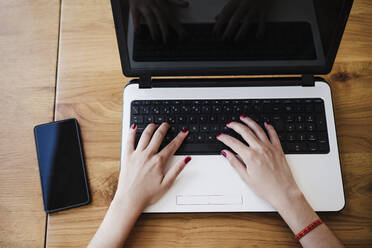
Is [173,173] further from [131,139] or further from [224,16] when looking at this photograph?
[224,16]

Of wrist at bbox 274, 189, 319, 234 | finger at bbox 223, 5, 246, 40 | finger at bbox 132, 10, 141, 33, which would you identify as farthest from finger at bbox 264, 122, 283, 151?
finger at bbox 132, 10, 141, 33

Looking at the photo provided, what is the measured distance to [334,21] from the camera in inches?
23.0

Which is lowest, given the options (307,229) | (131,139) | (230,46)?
(307,229)

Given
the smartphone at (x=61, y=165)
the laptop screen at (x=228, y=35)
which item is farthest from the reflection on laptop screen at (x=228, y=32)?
the smartphone at (x=61, y=165)

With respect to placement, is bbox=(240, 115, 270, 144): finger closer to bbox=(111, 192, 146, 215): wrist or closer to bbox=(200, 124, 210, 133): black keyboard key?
bbox=(200, 124, 210, 133): black keyboard key

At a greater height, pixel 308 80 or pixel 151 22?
pixel 151 22

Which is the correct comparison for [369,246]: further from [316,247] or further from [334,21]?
[334,21]

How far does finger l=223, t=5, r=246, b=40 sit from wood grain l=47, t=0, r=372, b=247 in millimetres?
283

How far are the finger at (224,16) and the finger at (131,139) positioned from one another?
270 millimetres

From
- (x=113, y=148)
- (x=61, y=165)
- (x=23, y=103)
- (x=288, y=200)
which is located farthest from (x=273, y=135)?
(x=23, y=103)

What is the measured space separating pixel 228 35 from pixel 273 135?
9.2 inches

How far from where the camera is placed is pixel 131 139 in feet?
2.18

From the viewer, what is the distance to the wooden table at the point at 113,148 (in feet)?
2.05

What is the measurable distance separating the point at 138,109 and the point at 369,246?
1.84ft
